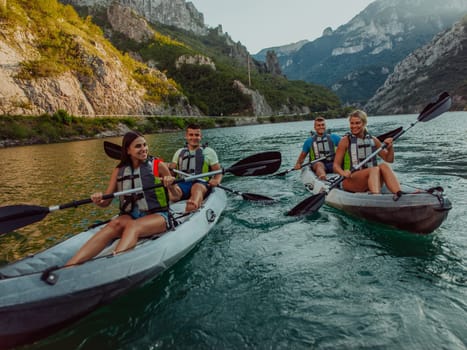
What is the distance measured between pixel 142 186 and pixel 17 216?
1.58 meters

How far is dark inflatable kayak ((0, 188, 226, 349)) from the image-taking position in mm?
2836

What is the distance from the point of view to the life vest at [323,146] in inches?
351

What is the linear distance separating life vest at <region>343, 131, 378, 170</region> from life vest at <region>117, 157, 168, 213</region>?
12.6 feet

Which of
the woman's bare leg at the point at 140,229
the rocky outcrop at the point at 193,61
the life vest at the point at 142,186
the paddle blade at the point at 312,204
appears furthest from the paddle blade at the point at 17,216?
the rocky outcrop at the point at 193,61

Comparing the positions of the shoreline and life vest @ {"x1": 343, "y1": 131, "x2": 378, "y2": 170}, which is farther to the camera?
the shoreline

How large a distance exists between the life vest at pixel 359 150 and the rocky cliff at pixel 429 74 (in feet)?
308

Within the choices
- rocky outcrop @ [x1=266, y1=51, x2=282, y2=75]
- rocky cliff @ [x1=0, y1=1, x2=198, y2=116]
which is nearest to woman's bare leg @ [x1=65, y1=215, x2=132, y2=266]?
rocky cliff @ [x1=0, y1=1, x2=198, y2=116]

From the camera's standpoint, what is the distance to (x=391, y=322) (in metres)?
3.09

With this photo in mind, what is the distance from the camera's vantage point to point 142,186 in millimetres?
4465

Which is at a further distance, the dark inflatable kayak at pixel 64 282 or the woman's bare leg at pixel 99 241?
the woman's bare leg at pixel 99 241

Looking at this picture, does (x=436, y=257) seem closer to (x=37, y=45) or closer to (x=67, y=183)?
(x=67, y=183)

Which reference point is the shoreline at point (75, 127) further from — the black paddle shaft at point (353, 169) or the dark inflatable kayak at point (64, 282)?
the black paddle shaft at point (353, 169)

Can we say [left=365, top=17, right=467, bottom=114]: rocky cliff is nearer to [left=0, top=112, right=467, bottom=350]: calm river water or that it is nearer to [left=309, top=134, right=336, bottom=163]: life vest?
[left=309, top=134, right=336, bottom=163]: life vest

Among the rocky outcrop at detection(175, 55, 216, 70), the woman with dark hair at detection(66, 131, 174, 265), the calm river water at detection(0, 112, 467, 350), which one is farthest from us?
the rocky outcrop at detection(175, 55, 216, 70)
